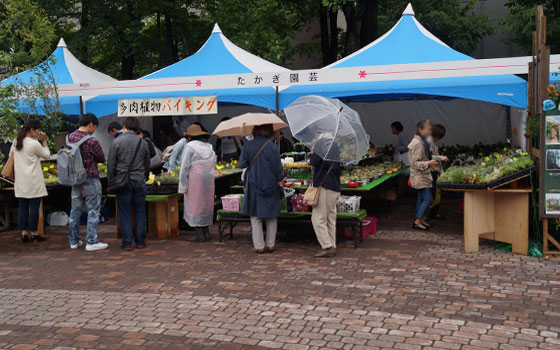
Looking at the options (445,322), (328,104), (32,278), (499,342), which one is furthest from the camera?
(328,104)

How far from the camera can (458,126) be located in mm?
14930

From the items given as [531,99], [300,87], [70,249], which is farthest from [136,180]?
[531,99]

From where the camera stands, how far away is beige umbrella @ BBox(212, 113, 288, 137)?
25.0 ft

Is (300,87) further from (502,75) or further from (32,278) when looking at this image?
(32,278)

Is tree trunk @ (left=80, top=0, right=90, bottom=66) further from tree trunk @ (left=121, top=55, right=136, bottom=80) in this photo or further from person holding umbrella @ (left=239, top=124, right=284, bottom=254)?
person holding umbrella @ (left=239, top=124, right=284, bottom=254)

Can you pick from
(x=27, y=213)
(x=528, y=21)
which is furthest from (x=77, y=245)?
(x=528, y=21)

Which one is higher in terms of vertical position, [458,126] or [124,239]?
[458,126]

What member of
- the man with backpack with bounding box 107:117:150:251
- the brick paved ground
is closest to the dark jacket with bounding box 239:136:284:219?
the brick paved ground

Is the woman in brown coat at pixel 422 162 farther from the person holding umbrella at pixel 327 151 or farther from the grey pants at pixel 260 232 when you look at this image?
the grey pants at pixel 260 232

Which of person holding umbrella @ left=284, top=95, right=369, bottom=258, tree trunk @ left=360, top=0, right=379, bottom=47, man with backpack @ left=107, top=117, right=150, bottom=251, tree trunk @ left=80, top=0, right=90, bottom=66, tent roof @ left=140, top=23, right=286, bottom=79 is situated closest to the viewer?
person holding umbrella @ left=284, top=95, right=369, bottom=258

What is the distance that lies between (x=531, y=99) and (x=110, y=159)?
6023mm

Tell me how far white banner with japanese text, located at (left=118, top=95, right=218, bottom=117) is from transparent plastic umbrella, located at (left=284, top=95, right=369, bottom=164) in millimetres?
2541

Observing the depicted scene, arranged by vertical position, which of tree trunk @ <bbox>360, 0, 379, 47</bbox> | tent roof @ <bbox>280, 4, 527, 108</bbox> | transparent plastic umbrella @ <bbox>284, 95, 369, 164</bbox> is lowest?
transparent plastic umbrella @ <bbox>284, 95, 369, 164</bbox>

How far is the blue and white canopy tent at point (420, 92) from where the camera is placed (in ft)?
31.1
